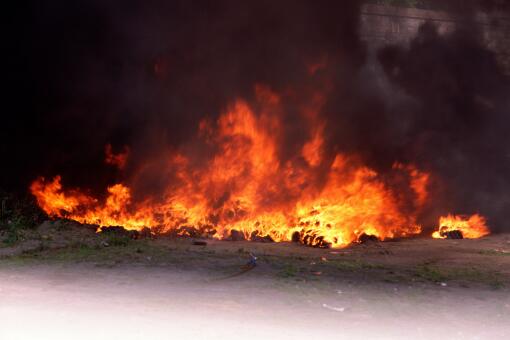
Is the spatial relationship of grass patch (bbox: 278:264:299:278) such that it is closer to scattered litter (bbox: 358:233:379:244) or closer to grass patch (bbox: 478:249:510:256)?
scattered litter (bbox: 358:233:379:244)

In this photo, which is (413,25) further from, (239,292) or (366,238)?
(239,292)

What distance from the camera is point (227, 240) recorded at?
9461 millimetres

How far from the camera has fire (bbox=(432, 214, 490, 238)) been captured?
11.1m

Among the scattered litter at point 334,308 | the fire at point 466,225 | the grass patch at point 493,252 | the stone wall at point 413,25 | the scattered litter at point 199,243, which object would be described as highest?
the stone wall at point 413,25

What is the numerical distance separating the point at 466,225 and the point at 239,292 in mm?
7604

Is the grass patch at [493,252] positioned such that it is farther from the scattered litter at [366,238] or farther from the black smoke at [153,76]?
the black smoke at [153,76]

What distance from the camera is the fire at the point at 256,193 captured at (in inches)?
387

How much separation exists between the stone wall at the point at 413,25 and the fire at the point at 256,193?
4.06 meters

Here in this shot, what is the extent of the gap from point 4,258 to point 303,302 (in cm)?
418

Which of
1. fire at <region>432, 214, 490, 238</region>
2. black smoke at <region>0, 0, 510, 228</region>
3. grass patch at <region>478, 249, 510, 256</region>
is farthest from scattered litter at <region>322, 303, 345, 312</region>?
fire at <region>432, 214, 490, 238</region>

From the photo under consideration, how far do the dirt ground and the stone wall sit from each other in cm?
684

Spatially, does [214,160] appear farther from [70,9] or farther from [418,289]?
[418,289]

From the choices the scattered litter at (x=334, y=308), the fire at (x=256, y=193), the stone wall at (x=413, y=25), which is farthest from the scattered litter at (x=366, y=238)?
the stone wall at (x=413, y=25)

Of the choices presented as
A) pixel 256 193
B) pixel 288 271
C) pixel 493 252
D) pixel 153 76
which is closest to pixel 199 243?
pixel 256 193
